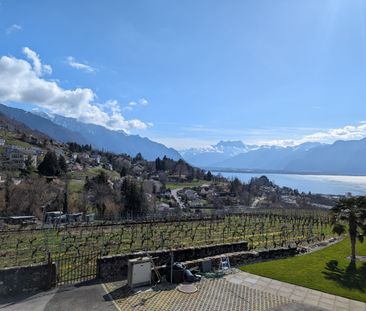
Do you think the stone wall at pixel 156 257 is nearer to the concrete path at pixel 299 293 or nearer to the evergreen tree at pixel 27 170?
the concrete path at pixel 299 293

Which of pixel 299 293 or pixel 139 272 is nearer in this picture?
pixel 299 293

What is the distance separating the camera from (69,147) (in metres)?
170

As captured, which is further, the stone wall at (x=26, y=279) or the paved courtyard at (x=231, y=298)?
the stone wall at (x=26, y=279)

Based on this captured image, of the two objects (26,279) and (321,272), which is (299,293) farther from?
(26,279)

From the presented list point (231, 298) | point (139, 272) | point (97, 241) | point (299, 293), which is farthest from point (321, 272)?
point (97, 241)

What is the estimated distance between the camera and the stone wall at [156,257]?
15.8 m

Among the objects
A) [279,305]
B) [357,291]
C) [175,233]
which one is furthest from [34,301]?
[175,233]

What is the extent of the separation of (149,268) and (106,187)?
5941 cm

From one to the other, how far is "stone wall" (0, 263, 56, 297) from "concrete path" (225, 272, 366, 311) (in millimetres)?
7686

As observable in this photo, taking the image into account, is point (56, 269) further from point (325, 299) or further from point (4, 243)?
point (4, 243)

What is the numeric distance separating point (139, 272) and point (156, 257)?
224 centimetres

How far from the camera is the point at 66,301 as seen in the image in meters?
13.1

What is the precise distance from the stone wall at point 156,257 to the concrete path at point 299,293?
2794mm

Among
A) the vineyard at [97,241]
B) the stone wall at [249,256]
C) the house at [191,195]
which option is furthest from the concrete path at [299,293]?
the house at [191,195]
